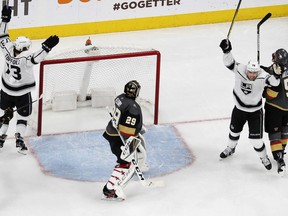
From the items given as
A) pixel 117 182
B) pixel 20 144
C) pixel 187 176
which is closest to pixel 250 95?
pixel 187 176

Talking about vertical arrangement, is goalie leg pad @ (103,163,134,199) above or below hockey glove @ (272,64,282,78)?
below

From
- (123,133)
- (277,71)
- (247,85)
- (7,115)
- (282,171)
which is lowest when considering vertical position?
(282,171)

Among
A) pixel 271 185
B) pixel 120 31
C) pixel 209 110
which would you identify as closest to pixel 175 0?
pixel 120 31

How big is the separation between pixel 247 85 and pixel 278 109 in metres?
0.40

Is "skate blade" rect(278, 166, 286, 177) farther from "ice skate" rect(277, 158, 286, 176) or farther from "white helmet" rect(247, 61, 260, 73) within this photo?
"white helmet" rect(247, 61, 260, 73)

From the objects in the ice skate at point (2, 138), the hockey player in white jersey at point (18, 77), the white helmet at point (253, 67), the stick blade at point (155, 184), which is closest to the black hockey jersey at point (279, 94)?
the white helmet at point (253, 67)

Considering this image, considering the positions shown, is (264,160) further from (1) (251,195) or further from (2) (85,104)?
(2) (85,104)

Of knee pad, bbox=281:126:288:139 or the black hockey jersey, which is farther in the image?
knee pad, bbox=281:126:288:139

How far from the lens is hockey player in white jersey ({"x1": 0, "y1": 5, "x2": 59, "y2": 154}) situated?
8.47m

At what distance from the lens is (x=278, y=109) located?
854 centimetres

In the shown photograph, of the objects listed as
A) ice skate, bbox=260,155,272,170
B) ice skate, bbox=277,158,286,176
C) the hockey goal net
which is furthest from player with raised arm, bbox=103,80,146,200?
the hockey goal net

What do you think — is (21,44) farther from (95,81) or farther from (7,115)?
(95,81)

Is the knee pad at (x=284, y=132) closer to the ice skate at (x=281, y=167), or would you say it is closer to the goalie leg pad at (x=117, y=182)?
the ice skate at (x=281, y=167)

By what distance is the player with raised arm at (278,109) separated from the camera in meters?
8.30
